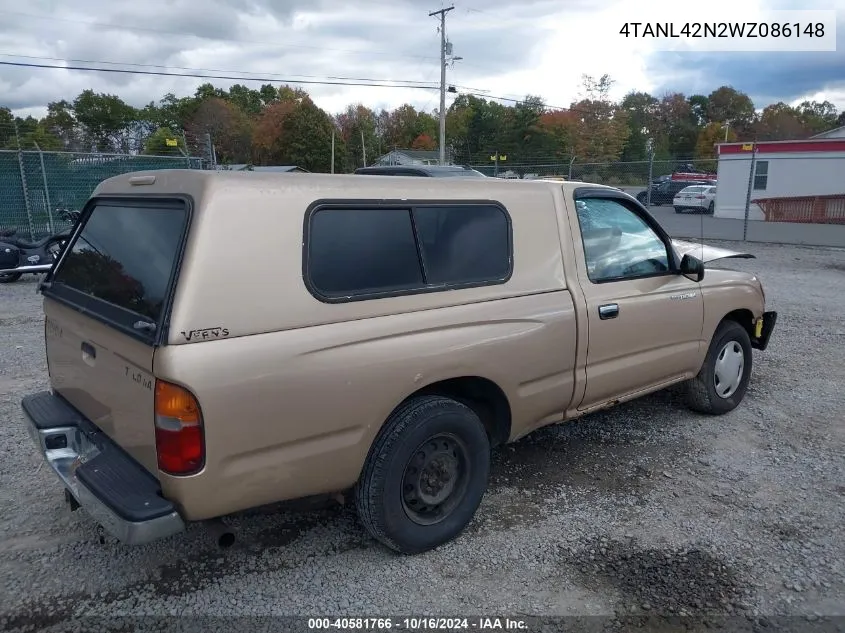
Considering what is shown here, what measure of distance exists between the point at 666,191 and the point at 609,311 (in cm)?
2829

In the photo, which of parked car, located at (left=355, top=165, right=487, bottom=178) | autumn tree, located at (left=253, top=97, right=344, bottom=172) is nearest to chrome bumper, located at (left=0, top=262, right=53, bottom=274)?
parked car, located at (left=355, top=165, right=487, bottom=178)

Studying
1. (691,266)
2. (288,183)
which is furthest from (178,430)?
(691,266)

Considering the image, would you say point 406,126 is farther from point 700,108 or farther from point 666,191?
point 666,191

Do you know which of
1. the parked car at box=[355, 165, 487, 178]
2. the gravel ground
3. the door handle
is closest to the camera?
the gravel ground

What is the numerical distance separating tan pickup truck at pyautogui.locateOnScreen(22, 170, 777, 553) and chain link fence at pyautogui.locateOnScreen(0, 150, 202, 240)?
1244 centimetres

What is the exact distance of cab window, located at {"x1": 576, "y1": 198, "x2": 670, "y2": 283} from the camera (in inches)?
159

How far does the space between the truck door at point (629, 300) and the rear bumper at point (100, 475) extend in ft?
8.12

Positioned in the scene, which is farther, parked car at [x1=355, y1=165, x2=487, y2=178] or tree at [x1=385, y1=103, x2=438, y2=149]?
tree at [x1=385, y1=103, x2=438, y2=149]

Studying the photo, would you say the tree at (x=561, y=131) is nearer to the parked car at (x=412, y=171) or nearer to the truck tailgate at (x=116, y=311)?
the parked car at (x=412, y=171)

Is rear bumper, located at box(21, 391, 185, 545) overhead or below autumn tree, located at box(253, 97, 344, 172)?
below

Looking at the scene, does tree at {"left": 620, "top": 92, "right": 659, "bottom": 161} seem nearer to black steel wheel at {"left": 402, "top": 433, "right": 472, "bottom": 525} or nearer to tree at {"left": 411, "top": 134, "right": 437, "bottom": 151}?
tree at {"left": 411, "top": 134, "right": 437, "bottom": 151}

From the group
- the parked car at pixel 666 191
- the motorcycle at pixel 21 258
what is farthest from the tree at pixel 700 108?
the motorcycle at pixel 21 258

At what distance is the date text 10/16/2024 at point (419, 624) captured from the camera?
2.80 meters

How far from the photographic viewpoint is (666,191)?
2986cm
